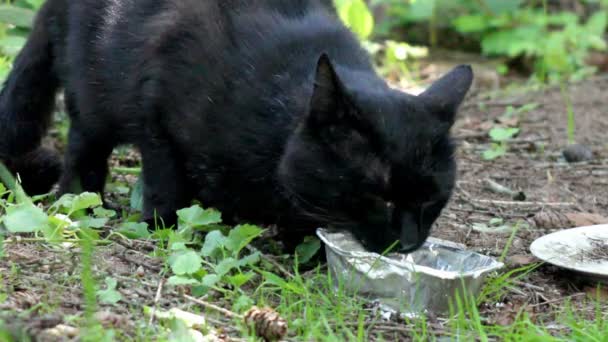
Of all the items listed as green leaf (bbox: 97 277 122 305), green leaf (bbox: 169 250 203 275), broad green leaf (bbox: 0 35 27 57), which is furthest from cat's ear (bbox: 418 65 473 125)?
broad green leaf (bbox: 0 35 27 57)

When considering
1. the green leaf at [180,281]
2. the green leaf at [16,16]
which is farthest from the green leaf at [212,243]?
the green leaf at [16,16]

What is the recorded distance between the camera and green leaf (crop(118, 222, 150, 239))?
3.36 metres

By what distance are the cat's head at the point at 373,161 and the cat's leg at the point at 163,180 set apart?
24.6 inches

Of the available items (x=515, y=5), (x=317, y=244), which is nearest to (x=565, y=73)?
(x=515, y=5)

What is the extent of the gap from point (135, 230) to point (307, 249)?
0.63 metres

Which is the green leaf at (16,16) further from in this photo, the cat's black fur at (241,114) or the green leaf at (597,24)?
the green leaf at (597,24)

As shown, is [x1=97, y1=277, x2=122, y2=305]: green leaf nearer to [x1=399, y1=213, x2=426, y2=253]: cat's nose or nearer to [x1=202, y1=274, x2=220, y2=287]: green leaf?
[x1=202, y1=274, x2=220, y2=287]: green leaf

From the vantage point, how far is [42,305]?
8.37 feet

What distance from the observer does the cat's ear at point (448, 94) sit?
2965 mm

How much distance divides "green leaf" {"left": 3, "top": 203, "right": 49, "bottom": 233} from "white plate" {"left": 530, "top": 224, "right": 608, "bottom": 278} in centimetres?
170

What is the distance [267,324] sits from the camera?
2.57 m

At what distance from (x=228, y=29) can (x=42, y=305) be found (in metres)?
1.30

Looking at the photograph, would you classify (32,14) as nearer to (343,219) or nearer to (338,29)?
(338,29)

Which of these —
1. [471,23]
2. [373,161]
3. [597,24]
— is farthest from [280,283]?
[597,24]
